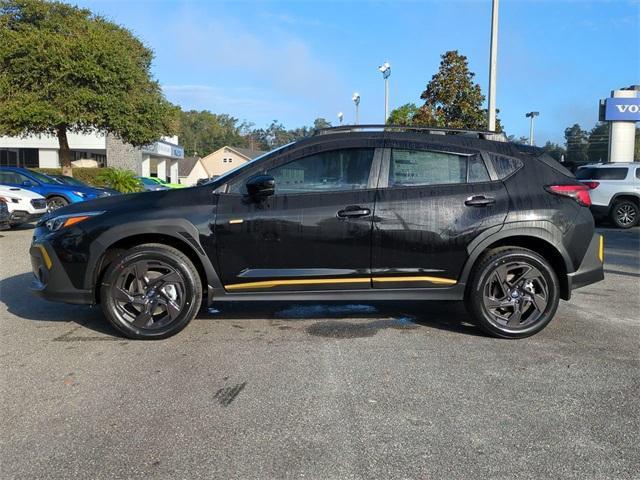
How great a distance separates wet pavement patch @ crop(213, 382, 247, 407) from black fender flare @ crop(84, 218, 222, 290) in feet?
4.39

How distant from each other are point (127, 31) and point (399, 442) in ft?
110

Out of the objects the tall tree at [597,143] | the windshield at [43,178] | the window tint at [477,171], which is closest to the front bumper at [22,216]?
the windshield at [43,178]

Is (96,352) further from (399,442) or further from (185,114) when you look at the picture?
(185,114)

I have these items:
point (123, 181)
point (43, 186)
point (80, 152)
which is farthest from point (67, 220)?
point (80, 152)

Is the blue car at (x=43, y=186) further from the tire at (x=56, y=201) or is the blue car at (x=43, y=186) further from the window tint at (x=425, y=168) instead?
the window tint at (x=425, y=168)

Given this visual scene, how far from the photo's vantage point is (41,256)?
4.92 metres

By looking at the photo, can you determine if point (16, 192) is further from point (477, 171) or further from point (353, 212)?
point (477, 171)

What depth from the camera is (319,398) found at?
3668 millimetres

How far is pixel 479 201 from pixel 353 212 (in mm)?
1129

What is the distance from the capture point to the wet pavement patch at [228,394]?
3623 mm

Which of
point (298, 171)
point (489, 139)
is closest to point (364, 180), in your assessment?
point (298, 171)

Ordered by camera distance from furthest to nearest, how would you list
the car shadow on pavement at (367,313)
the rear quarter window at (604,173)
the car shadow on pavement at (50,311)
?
the rear quarter window at (604,173), the car shadow on pavement at (367,313), the car shadow on pavement at (50,311)

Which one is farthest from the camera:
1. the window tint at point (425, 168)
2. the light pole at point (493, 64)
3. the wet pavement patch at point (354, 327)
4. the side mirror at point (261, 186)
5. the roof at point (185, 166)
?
the roof at point (185, 166)

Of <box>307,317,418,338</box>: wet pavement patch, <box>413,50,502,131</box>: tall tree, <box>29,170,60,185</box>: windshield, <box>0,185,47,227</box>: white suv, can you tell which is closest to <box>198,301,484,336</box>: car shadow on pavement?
<box>307,317,418,338</box>: wet pavement patch
